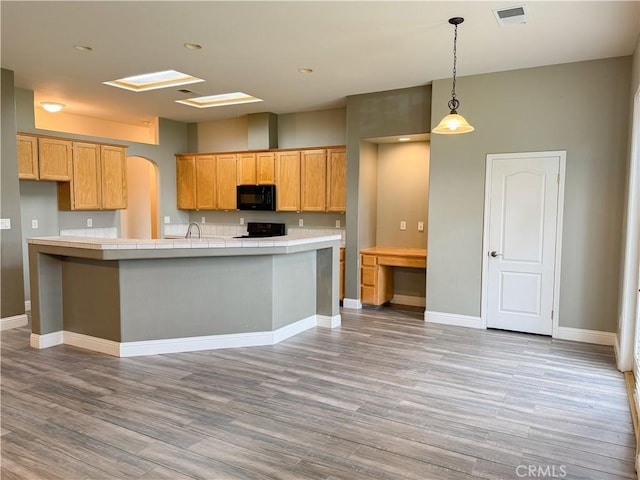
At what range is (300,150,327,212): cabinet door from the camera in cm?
657

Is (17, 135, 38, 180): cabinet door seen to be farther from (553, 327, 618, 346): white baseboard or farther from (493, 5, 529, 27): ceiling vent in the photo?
(553, 327, 618, 346): white baseboard

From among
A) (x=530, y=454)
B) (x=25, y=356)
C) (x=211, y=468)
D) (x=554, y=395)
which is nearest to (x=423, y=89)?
(x=554, y=395)

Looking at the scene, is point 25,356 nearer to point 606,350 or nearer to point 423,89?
point 423,89

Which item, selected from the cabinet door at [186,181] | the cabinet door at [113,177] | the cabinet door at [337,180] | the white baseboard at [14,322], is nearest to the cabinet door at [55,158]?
the cabinet door at [113,177]

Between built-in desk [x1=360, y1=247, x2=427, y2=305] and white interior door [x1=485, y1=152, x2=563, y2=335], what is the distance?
1074mm

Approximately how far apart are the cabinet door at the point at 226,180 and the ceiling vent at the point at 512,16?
15.8 feet

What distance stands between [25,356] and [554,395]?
4.64 metres

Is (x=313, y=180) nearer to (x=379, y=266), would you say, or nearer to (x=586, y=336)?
(x=379, y=266)

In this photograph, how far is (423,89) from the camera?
550cm

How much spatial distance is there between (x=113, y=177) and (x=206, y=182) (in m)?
1.54

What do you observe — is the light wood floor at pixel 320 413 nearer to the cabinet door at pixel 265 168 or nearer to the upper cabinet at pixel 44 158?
the upper cabinet at pixel 44 158

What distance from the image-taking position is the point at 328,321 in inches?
203

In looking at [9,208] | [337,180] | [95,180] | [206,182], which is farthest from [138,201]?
[337,180]

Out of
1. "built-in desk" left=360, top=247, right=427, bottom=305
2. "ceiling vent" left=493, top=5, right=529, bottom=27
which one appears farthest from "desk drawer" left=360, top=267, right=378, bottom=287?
"ceiling vent" left=493, top=5, right=529, bottom=27
